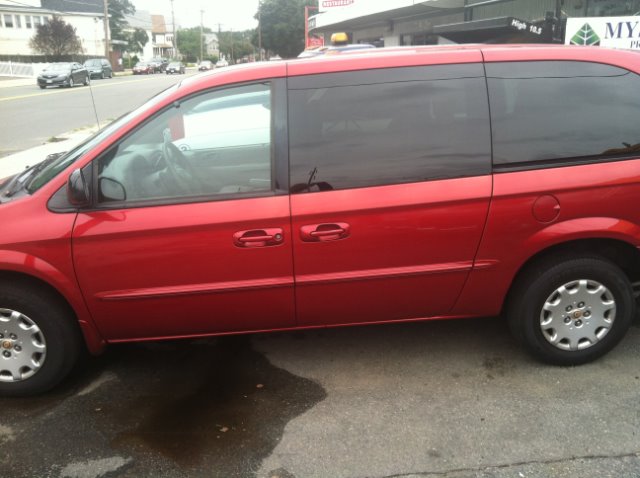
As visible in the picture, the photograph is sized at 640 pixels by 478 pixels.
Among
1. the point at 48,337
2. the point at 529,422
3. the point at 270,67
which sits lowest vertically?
the point at 529,422

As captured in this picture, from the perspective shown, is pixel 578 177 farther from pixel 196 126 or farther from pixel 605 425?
pixel 196 126

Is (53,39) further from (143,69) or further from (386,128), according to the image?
(386,128)

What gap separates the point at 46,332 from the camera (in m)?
2.93

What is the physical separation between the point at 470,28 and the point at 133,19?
321ft

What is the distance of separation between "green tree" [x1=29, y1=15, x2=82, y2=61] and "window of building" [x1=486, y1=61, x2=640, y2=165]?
54.3m

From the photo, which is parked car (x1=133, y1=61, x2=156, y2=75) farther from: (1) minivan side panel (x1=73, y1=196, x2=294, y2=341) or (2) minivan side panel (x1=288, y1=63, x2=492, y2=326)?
(2) minivan side panel (x1=288, y1=63, x2=492, y2=326)

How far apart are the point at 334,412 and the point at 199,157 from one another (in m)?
1.54

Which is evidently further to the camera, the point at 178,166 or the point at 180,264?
the point at 178,166

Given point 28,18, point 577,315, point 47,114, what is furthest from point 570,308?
point 28,18

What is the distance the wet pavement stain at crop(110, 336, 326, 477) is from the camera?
2.61 m

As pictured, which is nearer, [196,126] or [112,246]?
[112,246]

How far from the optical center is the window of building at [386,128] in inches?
111

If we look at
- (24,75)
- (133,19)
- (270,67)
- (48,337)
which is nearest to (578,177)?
(270,67)

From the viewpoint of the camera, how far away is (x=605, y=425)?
2727mm
